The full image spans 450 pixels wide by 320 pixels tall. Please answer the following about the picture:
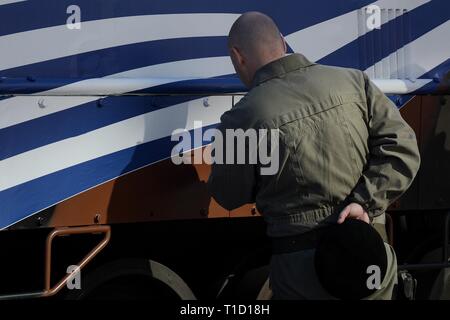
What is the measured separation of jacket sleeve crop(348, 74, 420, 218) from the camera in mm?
2736

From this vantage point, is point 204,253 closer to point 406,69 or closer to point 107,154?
point 107,154

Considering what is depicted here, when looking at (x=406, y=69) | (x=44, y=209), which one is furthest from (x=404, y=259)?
(x=44, y=209)

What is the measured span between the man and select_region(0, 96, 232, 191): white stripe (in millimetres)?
626

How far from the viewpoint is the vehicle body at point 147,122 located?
10.4ft

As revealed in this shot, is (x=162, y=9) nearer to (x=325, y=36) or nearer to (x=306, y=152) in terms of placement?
(x=325, y=36)

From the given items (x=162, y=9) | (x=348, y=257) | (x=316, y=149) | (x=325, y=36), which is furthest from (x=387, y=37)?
(x=348, y=257)

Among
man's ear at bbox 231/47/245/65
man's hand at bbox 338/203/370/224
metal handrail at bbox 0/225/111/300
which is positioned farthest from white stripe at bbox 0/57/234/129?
man's hand at bbox 338/203/370/224

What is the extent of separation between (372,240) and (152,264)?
130 cm

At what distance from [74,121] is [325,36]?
1.24m

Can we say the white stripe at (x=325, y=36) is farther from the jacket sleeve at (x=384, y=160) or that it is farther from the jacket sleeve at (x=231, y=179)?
the jacket sleeve at (x=231, y=179)

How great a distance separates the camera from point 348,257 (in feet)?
8.55

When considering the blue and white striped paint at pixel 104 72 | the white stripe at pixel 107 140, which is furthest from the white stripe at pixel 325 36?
the white stripe at pixel 107 140

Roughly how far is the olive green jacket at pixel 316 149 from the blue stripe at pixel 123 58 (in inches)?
28.6

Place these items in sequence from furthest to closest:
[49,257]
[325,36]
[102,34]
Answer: [325,36] < [102,34] < [49,257]
